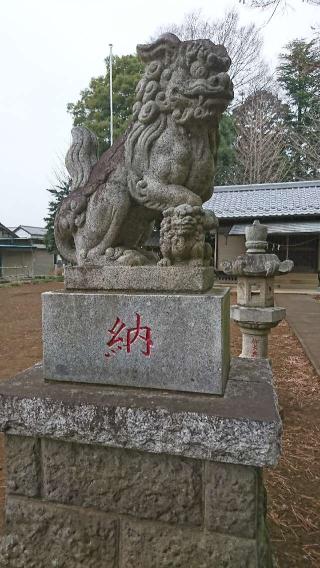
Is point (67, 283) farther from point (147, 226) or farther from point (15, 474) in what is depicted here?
point (15, 474)

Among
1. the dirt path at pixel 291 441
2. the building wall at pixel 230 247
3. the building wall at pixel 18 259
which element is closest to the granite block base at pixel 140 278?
the dirt path at pixel 291 441

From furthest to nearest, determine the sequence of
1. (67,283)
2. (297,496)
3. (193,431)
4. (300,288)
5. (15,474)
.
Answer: (300,288), (297,496), (67,283), (15,474), (193,431)

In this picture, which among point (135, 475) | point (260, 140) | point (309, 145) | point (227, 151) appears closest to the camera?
point (135, 475)

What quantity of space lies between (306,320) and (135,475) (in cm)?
804

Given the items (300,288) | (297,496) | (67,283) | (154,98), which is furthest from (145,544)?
(300,288)

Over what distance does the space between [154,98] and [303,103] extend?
2452cm

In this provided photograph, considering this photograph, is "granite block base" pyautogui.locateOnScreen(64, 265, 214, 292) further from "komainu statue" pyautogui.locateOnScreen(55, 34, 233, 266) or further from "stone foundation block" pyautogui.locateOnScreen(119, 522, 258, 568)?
"stone foundation block" pyautogui.locateOnScreen(119, 522, 258, 568)

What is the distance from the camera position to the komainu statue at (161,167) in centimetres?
170

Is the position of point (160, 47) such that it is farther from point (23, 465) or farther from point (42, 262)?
point (42, 262)

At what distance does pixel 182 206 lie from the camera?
1.67 meters

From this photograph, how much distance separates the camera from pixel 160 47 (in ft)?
5.75

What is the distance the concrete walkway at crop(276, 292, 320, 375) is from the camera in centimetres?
645

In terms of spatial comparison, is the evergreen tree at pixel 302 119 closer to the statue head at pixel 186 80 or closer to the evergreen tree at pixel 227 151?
the evergreen tree at pixel 227 151

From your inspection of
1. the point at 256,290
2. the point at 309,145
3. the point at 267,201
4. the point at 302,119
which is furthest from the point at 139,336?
the point at 302,119
